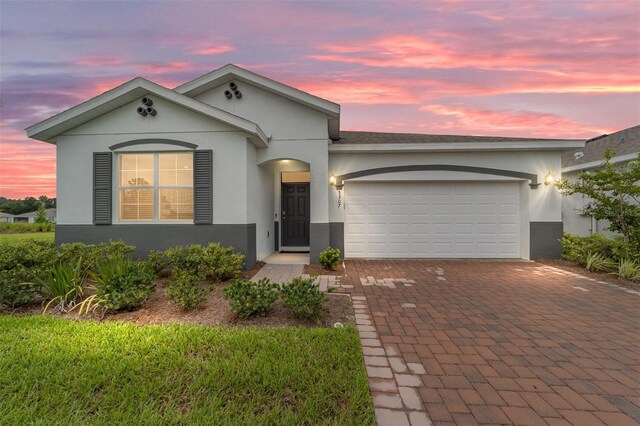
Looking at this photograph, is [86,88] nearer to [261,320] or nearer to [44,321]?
[44,321]

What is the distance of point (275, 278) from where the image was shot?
6777 millimetres

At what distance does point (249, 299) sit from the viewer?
4156 mm

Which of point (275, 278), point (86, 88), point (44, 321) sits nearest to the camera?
point (44, 321)

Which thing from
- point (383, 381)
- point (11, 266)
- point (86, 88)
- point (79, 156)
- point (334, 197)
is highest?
point (86, 88)

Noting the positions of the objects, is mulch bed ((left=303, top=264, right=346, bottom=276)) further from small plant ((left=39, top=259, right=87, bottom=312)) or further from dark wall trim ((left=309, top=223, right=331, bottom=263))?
small plant ((left=39, top=259, right=87, bottom=312))

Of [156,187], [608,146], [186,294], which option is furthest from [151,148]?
[608,146]

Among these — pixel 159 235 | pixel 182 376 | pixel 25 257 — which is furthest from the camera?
pixel 159 235

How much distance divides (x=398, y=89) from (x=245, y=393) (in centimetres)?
1018

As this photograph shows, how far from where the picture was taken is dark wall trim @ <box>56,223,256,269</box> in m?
7.30

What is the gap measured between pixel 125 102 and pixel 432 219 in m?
9.09

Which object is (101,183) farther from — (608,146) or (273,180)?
(608,146)

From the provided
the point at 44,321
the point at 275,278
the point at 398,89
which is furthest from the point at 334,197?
the point at 44,321

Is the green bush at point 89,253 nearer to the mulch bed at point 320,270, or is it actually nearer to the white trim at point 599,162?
the mulch bed at point 320,270

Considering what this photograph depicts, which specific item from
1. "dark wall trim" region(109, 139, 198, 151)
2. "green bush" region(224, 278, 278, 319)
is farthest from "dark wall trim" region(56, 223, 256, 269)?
"green bush" region(224, 278, 278, 319)
